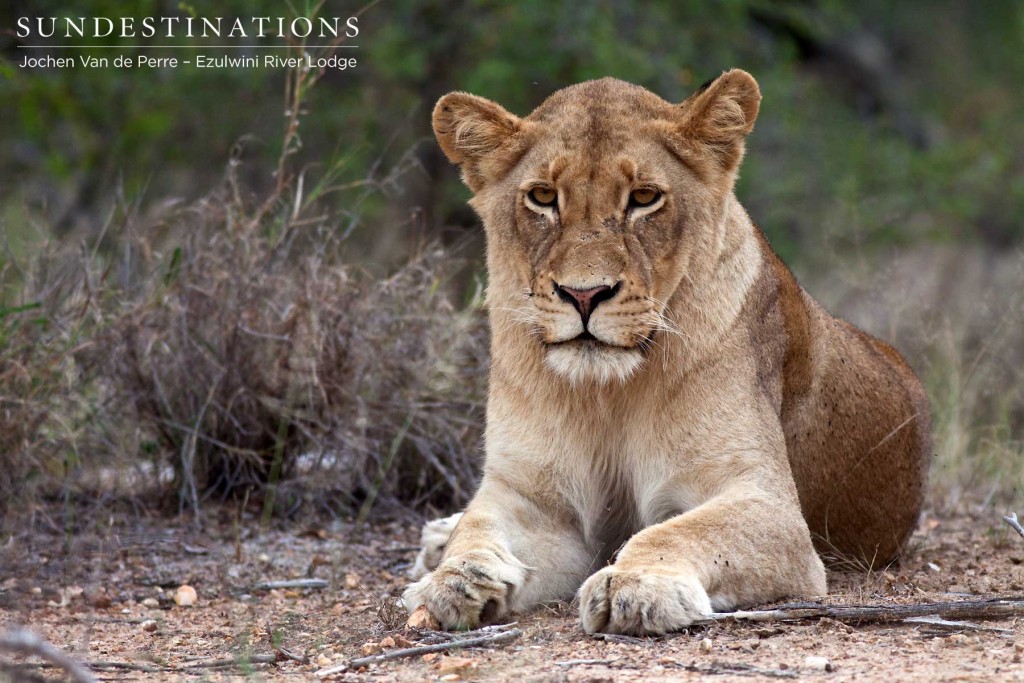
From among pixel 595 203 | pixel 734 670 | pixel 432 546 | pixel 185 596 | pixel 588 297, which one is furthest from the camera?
pixel 432 546

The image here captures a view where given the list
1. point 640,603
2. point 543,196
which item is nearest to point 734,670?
point 640,603

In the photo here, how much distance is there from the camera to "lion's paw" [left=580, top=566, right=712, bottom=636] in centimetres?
340

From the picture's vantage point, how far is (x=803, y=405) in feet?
14.7

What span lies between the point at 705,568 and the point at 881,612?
0.44 m

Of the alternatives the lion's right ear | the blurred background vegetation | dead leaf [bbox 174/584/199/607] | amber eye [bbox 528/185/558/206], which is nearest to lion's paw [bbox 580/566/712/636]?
amber eye [bbox 528/185/558/206]

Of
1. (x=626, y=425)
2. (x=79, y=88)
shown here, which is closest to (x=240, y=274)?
(x=626, y=425)

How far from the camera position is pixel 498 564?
3.80 meters

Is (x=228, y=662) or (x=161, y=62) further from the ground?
(x=161, y=62)

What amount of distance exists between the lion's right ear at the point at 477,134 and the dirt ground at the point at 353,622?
4.34ft

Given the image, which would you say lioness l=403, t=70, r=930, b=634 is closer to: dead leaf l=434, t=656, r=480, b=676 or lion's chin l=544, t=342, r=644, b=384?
lion's chin l=544, t=342, r=644, b=384

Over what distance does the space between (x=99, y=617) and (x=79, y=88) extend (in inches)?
274

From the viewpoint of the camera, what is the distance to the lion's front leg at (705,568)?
3.41 metres

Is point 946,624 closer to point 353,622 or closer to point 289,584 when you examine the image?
point 353,622

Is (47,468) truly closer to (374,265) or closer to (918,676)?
(374,265)
